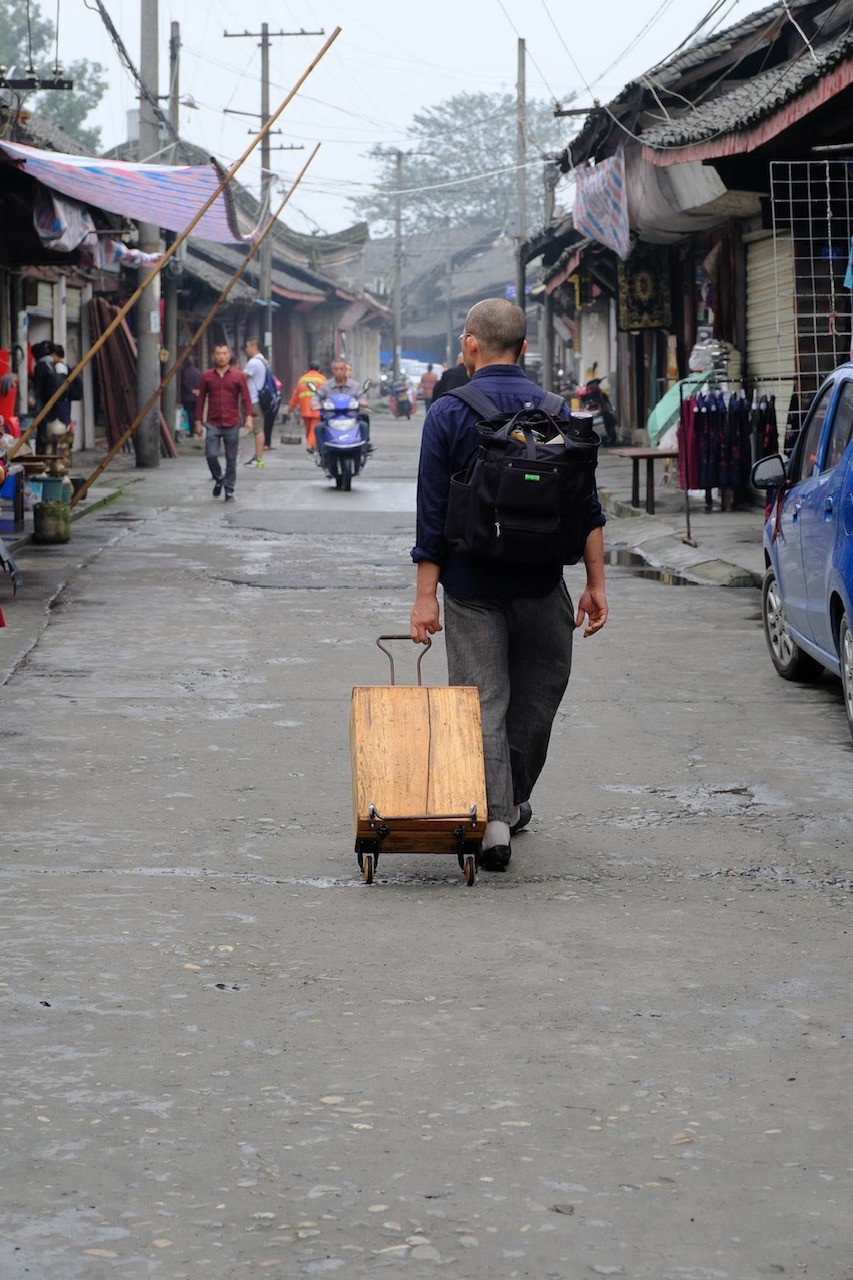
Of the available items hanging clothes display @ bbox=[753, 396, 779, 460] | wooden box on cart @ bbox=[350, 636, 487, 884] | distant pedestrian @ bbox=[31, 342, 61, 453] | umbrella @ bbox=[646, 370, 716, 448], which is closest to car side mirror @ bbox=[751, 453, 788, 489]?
wooden box on cart @ bbox=[350, 636, 487, 884]

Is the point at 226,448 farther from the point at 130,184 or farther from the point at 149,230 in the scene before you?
the point at 130,184

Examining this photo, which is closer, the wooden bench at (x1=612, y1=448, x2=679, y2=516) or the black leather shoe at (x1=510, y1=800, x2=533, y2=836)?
the black leather shoe at (x1=510, y1=800, x2=533, y2=836)

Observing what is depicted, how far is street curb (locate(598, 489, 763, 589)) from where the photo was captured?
1361 cm

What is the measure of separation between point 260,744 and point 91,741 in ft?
2.45

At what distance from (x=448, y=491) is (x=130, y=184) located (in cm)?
1023

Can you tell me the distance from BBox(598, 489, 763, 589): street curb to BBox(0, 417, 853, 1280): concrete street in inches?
163

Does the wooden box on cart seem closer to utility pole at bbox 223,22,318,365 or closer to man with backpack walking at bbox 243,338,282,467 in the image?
man with backpack walking at bbox 243,338,282,467

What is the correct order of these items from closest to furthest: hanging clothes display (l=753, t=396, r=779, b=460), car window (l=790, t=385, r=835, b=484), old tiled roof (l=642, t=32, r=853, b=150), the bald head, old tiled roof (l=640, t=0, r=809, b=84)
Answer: the bald head
car window (l=790, t=385, r=835, b=484)
old tiled roof (l=642, t=32, r=853, b=150)
hanging clothes display (l=753, t=396, r=779, b=460)
old tiled roof (l=640, t=0, r=809, b=84)

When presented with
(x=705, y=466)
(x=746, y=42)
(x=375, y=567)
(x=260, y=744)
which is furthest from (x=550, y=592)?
(x=746, y=42)

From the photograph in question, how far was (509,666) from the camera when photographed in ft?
19.6

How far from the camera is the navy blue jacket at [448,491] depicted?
224 inches

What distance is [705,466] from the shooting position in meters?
17.4

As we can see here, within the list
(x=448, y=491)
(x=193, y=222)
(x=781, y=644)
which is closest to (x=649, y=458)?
(x=193, y=222)

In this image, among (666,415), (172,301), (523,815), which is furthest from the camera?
Result: (172,301)
